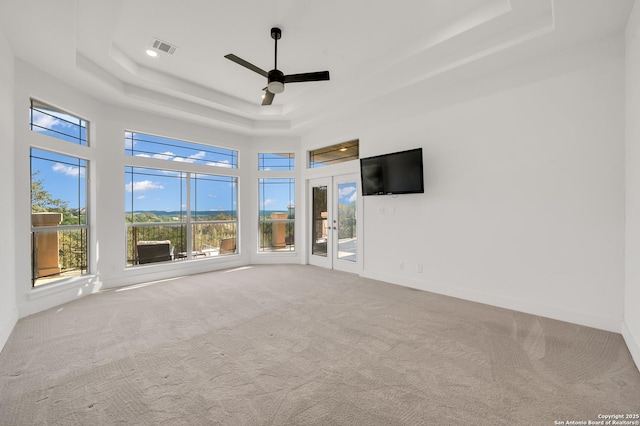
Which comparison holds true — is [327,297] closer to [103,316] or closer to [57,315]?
[103,316]

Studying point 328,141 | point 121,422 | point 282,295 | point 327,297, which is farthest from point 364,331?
point 328,141

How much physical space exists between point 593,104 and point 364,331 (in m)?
Result: 3.58

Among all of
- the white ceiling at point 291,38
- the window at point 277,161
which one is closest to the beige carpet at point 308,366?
the white ceiling at point 291,38

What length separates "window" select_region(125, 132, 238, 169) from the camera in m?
5.25

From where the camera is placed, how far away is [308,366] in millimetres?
2398

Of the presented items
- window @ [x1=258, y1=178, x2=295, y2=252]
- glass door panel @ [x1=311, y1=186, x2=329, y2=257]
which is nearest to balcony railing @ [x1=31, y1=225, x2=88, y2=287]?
window @ [x1=258, y1=178, x2=295, y2=252]

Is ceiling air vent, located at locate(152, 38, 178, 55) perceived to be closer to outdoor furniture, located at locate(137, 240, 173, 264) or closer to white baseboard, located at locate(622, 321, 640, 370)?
outdoor furniture, located at locate(137, 240, 173, 264)

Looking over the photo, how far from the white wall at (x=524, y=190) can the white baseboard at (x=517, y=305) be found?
1 cm

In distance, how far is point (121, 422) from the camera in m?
1.77

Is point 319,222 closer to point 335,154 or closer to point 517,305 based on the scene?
point 335,154

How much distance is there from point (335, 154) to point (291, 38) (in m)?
Result: 2.90

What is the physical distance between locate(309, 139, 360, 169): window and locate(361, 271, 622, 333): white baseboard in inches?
102

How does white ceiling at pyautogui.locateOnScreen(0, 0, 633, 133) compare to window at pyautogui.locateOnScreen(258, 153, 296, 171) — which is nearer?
white ceiling at pyautogui.locateOnScreen(0, 0, 633, 133)

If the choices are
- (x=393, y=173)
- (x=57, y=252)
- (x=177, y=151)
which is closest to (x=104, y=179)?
(x=57, y=252)
